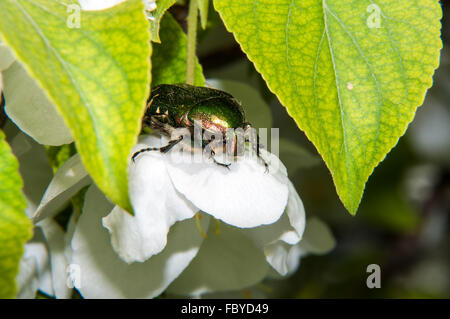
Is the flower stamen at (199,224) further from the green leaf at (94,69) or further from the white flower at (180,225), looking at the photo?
the green leaf at (94,69)

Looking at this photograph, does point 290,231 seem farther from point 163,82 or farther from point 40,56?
point 40,56

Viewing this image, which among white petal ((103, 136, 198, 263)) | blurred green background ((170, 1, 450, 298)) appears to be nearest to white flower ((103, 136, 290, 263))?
white petal ((103, 136, 198, 263))

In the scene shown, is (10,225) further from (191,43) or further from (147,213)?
(191,43)

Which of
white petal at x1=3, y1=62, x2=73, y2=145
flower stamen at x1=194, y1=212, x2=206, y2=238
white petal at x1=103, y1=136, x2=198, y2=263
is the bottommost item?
flower stamen at x1=194, y1=212, x2=206, y2=238

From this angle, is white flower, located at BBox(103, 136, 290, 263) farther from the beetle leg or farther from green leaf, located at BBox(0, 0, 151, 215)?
green leaf, located at BBox(0, 0, 151, 215)

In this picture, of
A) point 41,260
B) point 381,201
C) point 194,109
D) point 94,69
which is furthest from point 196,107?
point 381,201
